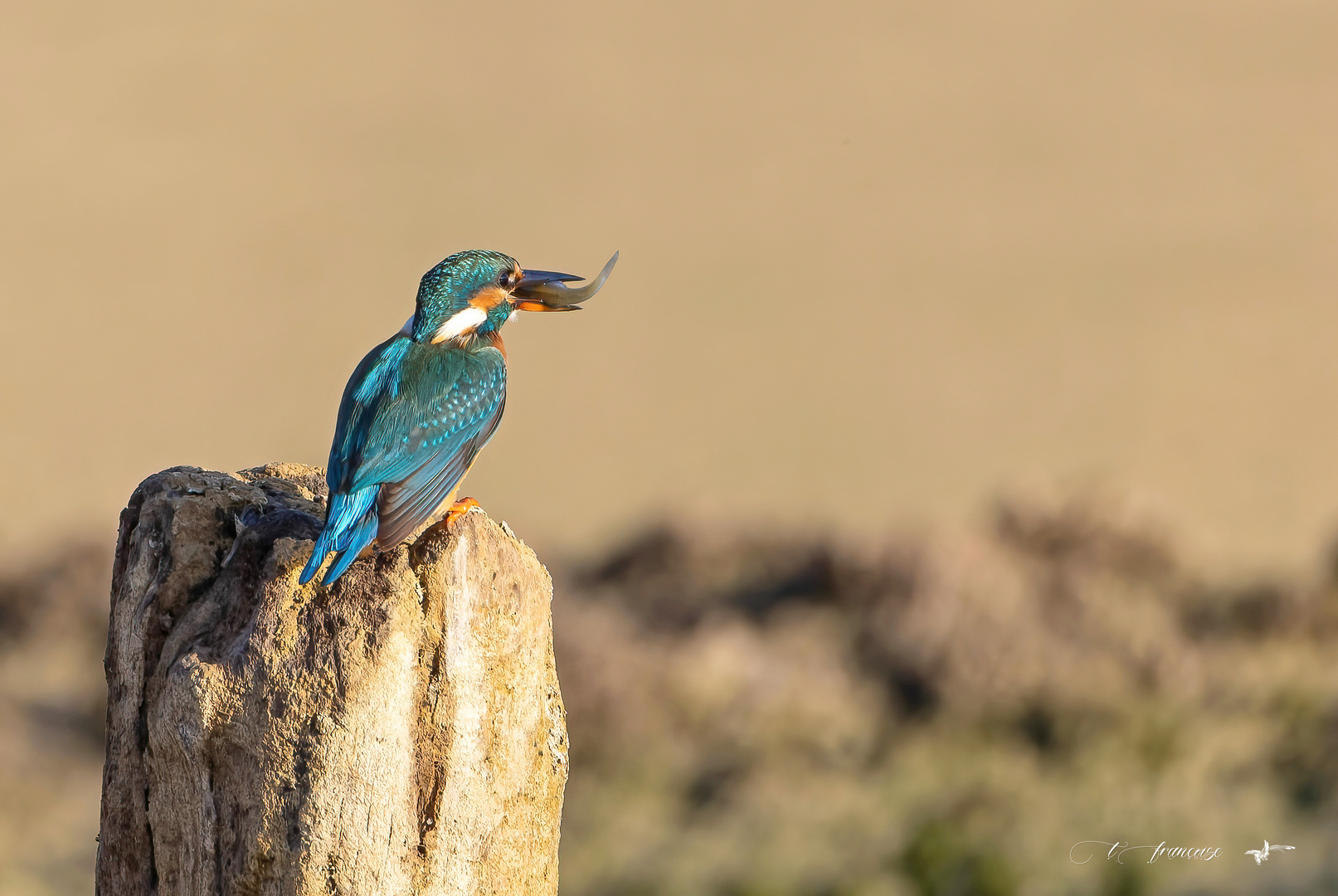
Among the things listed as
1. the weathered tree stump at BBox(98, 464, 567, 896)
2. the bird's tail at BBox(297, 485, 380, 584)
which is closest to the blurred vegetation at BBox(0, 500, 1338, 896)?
the weathered tree stump at BBox(98, 464, 567, 896)

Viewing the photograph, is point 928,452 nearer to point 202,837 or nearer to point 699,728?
point 699,728

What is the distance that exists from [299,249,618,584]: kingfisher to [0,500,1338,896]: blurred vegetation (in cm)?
712

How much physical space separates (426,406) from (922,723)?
377 inches

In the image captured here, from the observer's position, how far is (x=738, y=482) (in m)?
26.0

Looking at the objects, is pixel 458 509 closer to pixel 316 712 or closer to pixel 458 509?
pixel 458 509

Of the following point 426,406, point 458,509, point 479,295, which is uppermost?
point 479,295

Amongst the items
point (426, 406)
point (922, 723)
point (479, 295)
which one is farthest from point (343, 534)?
point (922, 723)

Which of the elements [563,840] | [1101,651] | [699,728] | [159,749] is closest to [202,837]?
[159,749]

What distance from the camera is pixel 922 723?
Result: 13.4 meters

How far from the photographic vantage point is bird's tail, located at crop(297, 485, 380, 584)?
410 centimetres

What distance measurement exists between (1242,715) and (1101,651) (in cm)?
139

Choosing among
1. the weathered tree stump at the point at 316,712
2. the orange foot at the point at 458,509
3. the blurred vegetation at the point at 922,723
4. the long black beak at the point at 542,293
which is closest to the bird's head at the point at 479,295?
the long black beak at the point at 542,293

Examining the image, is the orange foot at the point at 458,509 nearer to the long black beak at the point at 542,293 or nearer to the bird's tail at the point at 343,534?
the bird's tail at the point at 343,534

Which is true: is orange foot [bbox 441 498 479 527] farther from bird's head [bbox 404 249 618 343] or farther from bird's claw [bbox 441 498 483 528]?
bird's head [bbox 404 249 618 343]
